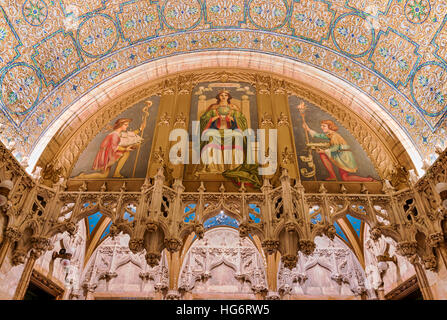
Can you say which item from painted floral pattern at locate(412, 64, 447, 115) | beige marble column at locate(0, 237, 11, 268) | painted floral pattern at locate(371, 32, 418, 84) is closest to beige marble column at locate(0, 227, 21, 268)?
beige marble column at locate(0, 237, 11, 268)

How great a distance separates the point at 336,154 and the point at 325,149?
0.97 feet

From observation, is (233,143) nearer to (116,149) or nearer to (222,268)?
(116,149)

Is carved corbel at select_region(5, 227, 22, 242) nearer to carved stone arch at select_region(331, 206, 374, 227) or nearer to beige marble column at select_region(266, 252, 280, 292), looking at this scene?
carved stone arch at select_region(331, 206, 374, 227)

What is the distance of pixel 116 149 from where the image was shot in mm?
8648

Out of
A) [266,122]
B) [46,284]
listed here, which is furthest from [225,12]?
[46,284]

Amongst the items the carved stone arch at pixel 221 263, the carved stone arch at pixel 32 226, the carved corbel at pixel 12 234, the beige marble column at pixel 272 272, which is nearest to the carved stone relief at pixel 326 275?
the beige marble column at pixel 272 272

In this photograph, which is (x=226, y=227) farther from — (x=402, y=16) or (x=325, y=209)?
(x=402, y=16)

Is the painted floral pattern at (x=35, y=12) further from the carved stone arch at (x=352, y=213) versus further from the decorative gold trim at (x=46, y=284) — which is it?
the carved stone arch at (x=352, y=213)
